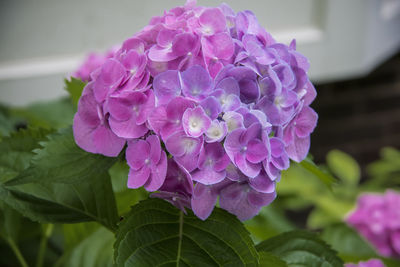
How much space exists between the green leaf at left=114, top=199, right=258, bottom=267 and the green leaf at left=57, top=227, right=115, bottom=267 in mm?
256

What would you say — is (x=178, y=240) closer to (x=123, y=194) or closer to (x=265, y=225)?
(x=123, y=194)

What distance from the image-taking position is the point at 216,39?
486mm

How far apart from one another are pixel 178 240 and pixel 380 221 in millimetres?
832

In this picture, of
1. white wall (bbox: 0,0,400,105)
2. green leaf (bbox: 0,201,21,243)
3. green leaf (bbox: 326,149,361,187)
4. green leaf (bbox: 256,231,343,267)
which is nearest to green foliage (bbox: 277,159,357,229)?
green leaf (bbox: 326,149,361,187)

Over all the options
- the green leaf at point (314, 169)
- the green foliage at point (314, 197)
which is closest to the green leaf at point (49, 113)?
the green leaf at point (314, 169)

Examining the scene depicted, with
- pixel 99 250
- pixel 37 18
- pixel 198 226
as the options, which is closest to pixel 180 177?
pixel 198 226

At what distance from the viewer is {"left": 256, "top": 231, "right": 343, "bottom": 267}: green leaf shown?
61 cm

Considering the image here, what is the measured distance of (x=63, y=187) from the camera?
24.0 inches

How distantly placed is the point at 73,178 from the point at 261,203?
0.20 m

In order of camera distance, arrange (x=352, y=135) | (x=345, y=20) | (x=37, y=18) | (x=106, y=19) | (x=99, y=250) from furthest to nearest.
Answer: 1. (x=352, y=135)
2. (x=345, y=20)
3. (x=106, y=19)
4. (x=37, y=18)
5. (x=99, y=250)

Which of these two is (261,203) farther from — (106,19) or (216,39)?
(106,19)

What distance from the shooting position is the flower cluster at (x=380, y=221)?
3.75ft

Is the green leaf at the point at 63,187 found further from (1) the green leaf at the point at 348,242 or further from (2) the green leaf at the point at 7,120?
(1) the green leaf at the point at 348,242

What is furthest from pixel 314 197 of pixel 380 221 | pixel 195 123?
pixel 195 123
